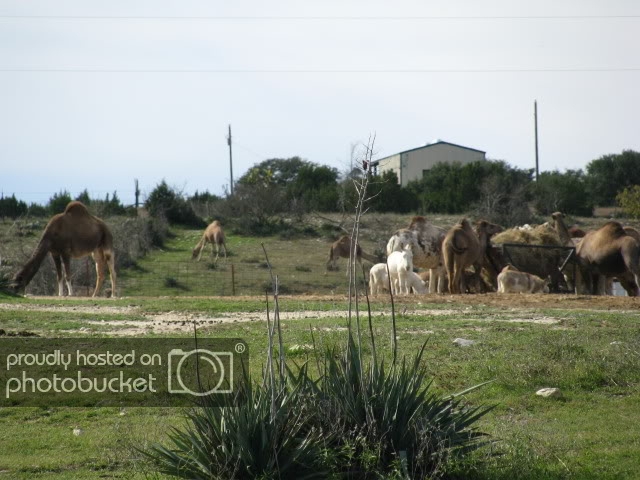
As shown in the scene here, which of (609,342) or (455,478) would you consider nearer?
(455,478)

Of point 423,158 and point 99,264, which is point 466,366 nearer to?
point 99,264

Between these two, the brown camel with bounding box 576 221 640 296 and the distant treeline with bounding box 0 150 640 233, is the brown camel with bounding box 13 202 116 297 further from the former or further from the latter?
the distant treeline with bounding box 0 150 640 233

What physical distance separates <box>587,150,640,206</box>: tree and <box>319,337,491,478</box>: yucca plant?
70.1 m

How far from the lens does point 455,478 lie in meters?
7.84

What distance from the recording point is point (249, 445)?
7426 millimetres

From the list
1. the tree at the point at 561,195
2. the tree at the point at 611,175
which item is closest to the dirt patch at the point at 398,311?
the tree at the point at 561,195

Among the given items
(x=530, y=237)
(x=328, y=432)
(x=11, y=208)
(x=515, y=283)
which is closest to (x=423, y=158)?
(x=11, y=208)

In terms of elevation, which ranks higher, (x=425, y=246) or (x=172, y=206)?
(x=172, y=206)

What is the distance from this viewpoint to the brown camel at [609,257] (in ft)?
78.0

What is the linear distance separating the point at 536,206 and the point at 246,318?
47.5 meters

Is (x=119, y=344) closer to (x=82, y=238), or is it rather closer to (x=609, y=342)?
(x=609, y=342)

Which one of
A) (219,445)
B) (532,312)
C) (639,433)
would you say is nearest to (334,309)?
(532,312)

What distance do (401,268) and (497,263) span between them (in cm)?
477

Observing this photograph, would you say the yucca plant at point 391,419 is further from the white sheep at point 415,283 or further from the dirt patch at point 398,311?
the white sheep at point 415,283
